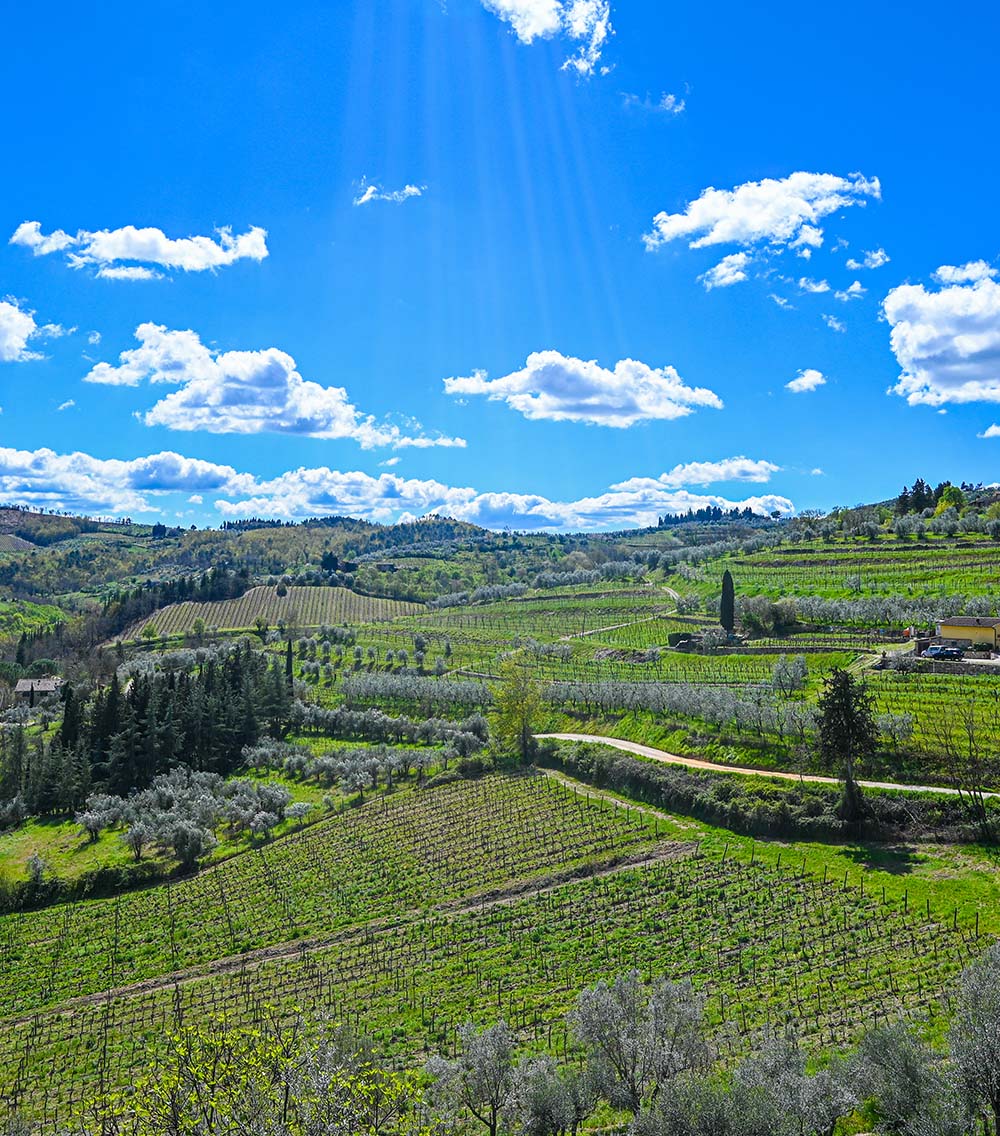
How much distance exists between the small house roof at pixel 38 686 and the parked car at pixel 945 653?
13793 centimetres

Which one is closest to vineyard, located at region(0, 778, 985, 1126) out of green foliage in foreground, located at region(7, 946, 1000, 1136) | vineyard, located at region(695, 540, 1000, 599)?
green foliage in foreground, located at region(7, 946, 1000, 1136)

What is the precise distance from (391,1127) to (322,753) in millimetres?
70003

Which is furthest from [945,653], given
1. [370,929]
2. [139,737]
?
[139,737]

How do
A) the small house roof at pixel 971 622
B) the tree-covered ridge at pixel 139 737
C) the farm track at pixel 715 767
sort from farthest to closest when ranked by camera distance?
the tree-covered ridge at pixel 139 737 < the small house roof at pixel 971 622 < the farm track at pixel 715 767

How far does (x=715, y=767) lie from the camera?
64.8 m

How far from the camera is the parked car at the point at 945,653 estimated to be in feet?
249

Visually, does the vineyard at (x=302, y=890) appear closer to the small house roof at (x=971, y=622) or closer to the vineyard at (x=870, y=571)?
the small house roof at (x=971, y=622)

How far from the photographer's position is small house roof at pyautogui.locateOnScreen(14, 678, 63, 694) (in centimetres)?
13688

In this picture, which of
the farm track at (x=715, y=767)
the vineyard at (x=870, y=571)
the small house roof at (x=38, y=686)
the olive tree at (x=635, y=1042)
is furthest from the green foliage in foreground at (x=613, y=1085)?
the small house roof at (x=38, y=686)

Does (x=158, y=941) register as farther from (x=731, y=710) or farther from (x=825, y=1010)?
(x=731, y=710)

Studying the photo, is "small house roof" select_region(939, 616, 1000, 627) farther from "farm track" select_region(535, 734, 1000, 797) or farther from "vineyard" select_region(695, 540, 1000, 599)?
"farm track" select_region(535, 734, 1000, 797)

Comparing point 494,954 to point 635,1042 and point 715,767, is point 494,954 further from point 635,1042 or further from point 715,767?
point 715,767

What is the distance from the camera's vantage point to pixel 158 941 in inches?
2026

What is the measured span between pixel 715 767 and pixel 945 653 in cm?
3015
